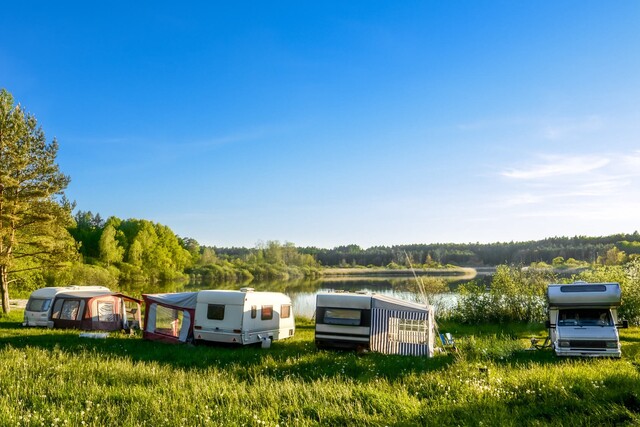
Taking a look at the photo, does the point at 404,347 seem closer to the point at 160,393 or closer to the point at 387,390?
the point at 387,390

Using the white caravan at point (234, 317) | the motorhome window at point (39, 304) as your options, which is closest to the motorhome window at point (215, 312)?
the white caravan at point (234, 317)

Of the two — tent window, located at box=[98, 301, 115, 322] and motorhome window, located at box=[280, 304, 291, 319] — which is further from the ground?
motorhome window, located at box=[280, 304, 291, 319]

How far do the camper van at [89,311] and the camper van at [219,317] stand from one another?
3392mm

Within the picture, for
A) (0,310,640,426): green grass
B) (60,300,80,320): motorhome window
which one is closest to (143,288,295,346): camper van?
(0,310,640,426): green grass

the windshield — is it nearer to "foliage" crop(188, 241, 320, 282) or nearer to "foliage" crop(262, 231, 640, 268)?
Answer: "foliage" crop(188, 241, 320, 282)

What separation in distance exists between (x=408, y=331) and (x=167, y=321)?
9.50 meters

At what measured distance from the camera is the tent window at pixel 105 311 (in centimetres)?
2112

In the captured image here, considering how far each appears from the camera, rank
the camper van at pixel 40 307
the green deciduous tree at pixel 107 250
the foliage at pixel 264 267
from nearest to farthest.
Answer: the camper van at pixel 40 307
the green deciduous tree at pixel 107 250
the foliage at pixel 264 267

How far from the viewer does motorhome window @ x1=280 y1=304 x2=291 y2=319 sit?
1925 cm

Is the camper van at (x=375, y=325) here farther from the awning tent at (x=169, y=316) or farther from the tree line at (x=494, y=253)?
the tree line at (x=494, y=253)

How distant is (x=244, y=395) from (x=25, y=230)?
25.3 metres

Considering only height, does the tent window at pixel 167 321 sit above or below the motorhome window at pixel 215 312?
below

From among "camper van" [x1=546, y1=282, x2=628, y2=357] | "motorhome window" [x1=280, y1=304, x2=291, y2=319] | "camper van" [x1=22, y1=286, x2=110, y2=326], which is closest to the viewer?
"camper van" [x1=546, y1=282, x2=628, y2=357]

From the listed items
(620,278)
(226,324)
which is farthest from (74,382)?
(620,278)
